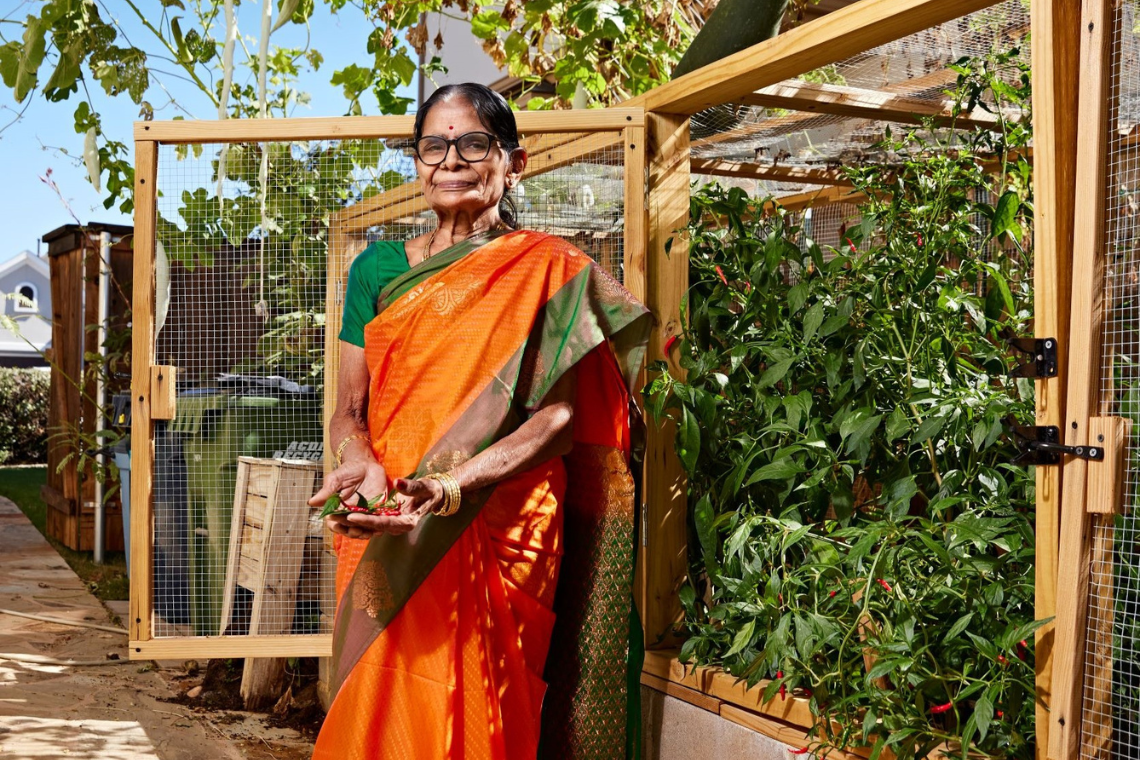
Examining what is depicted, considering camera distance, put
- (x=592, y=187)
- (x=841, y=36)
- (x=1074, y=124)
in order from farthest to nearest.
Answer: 1. (x=592, y=187)
2. (x=841, y=36)
3. (x=1074, y=124)

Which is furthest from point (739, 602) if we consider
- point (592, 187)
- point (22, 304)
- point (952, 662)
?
point (22, 304)

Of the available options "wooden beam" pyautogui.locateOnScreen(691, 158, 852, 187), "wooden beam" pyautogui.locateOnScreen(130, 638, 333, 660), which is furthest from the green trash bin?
"wooden beam" pyautogui.locateOnScreen(691, 158, 852, 187)

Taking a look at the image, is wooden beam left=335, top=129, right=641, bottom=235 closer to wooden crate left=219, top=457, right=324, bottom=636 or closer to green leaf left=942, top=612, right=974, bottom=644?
wooden crate left=219, top=457, right=324, bottom=636

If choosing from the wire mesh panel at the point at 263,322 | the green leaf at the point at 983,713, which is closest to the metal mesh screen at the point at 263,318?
the wire mesh panel at the point at 263,322

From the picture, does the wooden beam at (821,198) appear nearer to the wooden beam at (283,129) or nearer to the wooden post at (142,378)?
the wooden beam at (283,129)

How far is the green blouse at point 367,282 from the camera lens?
7.79ft

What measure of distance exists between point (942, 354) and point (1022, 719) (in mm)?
733

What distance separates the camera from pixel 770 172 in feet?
12.9

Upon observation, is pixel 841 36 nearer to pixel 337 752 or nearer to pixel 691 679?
pixel 691 679

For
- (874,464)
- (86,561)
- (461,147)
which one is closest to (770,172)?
(874,464)

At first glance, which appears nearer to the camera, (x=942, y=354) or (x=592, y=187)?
(x=942, y=354)

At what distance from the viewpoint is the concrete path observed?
376 cm

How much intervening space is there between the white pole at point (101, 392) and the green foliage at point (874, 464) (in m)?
5.18

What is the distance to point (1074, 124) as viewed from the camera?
196 cm
